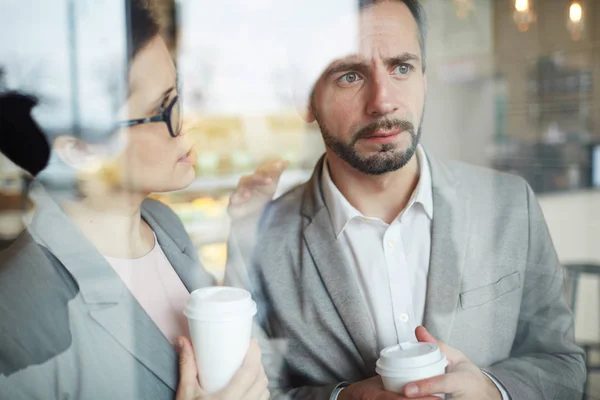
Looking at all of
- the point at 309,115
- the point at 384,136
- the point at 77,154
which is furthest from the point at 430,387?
the point at 77,154

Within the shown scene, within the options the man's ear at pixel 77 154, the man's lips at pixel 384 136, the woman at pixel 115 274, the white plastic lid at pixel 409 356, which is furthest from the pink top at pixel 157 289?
the man's lips at pixel 384 136

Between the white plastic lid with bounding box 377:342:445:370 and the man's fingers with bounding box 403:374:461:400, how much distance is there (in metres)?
0.04

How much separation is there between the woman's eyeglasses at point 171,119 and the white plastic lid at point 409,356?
71 centimetres

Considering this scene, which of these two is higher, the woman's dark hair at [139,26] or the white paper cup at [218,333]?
the woman's dark hair at [139,26]

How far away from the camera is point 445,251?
Answer: 1.41 metres

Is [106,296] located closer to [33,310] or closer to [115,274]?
[115,274]

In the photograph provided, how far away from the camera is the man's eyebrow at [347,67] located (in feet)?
4.52

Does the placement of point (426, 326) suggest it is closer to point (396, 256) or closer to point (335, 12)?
point (396, 256)

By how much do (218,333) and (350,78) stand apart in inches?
26.5

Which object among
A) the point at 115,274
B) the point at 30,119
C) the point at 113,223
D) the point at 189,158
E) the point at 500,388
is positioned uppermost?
the point at 30,119

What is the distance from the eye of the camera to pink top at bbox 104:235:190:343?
1.35 m

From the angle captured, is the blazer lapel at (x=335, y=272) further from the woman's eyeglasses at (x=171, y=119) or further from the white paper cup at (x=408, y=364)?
the woman's eyeglasses at (x=171, y=119)

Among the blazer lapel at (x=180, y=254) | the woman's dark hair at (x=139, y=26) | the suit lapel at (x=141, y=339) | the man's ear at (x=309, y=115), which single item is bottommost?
the suit lapel at (x=141, y=339)

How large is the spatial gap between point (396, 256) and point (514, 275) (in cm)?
30
